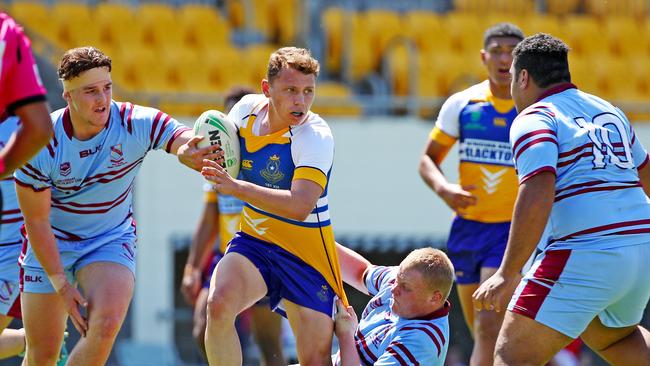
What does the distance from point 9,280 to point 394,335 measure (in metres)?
2.83

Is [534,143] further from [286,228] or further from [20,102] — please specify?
[20,102]

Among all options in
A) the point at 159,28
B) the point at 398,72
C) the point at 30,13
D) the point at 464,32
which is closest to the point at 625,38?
the point at 464,32

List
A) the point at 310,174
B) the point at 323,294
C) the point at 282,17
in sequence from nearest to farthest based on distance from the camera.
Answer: the point at 310,174 → the point at 323,294 → the point at 282,17

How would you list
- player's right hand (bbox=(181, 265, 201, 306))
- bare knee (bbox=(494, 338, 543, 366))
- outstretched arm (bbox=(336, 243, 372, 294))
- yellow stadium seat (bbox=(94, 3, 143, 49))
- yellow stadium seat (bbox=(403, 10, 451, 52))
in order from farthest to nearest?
yellow stadium seat (bbox=(403, 10, 451, 52)) → yellow stadium seat (bbox=(94, 3, 143, 49)) → player's right hand (bbox=(181, 265, 201, 306)) → outstretched arm (bbox=(336, 243, 372, 294)) → bare knee (bbox=(494, 338, 543, 366))

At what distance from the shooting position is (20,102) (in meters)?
4.91

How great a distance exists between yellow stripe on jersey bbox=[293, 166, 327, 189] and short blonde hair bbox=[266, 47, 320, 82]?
540 millimetres

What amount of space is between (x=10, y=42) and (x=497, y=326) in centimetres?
404

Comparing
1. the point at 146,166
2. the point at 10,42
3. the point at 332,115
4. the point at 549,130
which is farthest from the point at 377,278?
the point at 332,115

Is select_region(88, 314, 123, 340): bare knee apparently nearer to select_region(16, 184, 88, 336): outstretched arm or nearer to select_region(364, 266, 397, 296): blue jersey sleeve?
select_region(16, 184, 88, 336): outstretched arm

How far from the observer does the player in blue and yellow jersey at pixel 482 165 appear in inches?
313

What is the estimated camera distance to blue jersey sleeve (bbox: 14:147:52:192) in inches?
250

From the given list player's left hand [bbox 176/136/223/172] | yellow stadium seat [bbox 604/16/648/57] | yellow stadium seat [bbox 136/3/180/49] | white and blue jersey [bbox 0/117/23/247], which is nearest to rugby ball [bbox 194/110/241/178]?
player's left hand [bbox 176/136/223/172]

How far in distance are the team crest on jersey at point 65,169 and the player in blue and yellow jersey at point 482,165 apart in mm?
2635

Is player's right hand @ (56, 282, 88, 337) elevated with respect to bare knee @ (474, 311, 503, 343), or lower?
elevated
